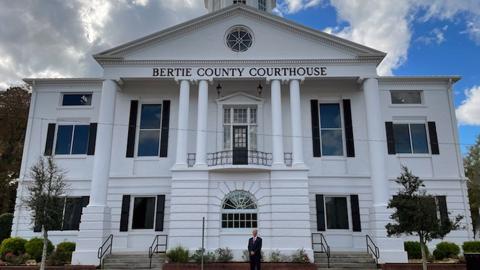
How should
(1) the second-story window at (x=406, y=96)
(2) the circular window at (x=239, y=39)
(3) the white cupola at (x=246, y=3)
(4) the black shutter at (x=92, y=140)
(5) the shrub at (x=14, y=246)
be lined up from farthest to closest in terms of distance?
(3) the white cupola at (x=246, y=3) → (1) the second-story window at (x=406, y=96) → (4) the black shutter at (x=92, y=140) → (2) the circular window at (x=239, y=39) → (5) the shrub at (x=14, y=246)

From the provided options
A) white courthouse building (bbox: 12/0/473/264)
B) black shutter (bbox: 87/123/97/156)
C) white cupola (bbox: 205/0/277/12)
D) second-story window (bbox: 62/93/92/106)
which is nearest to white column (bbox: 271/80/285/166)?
white courthouse building (bbox: 12/0/473/264)

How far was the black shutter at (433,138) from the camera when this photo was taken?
18.8 meters

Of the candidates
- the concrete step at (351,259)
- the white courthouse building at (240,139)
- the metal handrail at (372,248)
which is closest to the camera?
the concrete step at (351,259)

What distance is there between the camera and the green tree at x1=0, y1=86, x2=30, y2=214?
1043 inches

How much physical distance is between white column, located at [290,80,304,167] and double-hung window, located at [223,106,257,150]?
2.29m

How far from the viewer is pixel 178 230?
51.8ft

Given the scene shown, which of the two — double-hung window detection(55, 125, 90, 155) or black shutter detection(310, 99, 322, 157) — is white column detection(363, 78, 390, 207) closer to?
black shutter detection(310, 99, 322, 157)

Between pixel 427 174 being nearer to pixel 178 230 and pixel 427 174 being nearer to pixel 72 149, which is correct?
pixel 178 230

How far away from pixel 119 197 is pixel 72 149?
402cm

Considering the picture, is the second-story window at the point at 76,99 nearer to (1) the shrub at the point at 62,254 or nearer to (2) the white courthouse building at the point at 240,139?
(2) the white courthouse building at the point at 240,139

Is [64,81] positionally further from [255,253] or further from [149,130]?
[255,253]

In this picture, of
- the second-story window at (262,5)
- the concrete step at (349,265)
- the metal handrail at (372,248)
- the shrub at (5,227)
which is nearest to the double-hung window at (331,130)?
the metal handrail at (372,248)

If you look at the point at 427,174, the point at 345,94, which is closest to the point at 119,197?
the point at 345,94

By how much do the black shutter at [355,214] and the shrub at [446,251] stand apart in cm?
352
